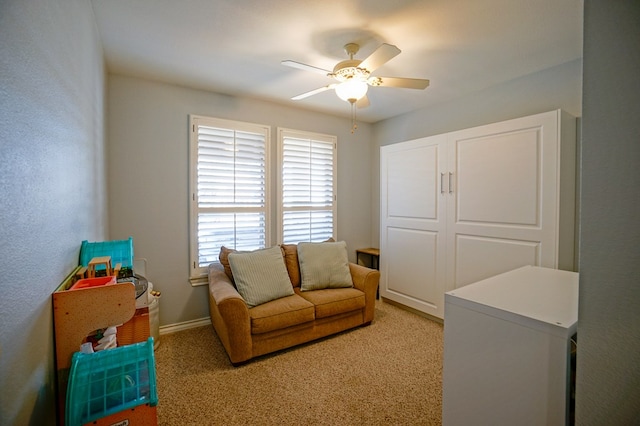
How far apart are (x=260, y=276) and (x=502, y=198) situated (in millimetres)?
2375

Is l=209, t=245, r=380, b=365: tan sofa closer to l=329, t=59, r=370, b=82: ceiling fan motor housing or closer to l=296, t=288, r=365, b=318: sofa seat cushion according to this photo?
l=296, t=288, r=365, b=318: sofa seat cushion

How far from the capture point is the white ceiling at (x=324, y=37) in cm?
179

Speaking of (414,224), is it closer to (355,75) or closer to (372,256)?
(372,256)

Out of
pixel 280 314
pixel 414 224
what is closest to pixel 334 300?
pixel 280 314

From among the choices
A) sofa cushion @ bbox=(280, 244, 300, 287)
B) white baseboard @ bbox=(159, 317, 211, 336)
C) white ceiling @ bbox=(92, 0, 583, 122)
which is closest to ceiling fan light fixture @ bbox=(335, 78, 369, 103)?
white ceiling @ bbox=(92, 0, 583, 122)

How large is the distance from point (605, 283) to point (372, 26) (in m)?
1.97

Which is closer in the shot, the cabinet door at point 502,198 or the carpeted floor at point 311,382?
the carpeted floor at point 311,382

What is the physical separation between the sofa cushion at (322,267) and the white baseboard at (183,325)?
1181 millimetres

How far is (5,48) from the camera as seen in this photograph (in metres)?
0.72

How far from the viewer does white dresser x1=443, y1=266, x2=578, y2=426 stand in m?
1.01

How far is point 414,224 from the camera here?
3334 millimetres

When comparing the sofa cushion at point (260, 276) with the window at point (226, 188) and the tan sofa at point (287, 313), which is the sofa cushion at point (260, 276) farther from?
the window at point (226, 188)

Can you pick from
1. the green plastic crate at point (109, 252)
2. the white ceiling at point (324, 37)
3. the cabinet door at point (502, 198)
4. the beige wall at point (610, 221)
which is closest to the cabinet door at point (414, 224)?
the cabinet door at point (502, 198)

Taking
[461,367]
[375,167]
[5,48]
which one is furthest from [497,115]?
[5,48]
